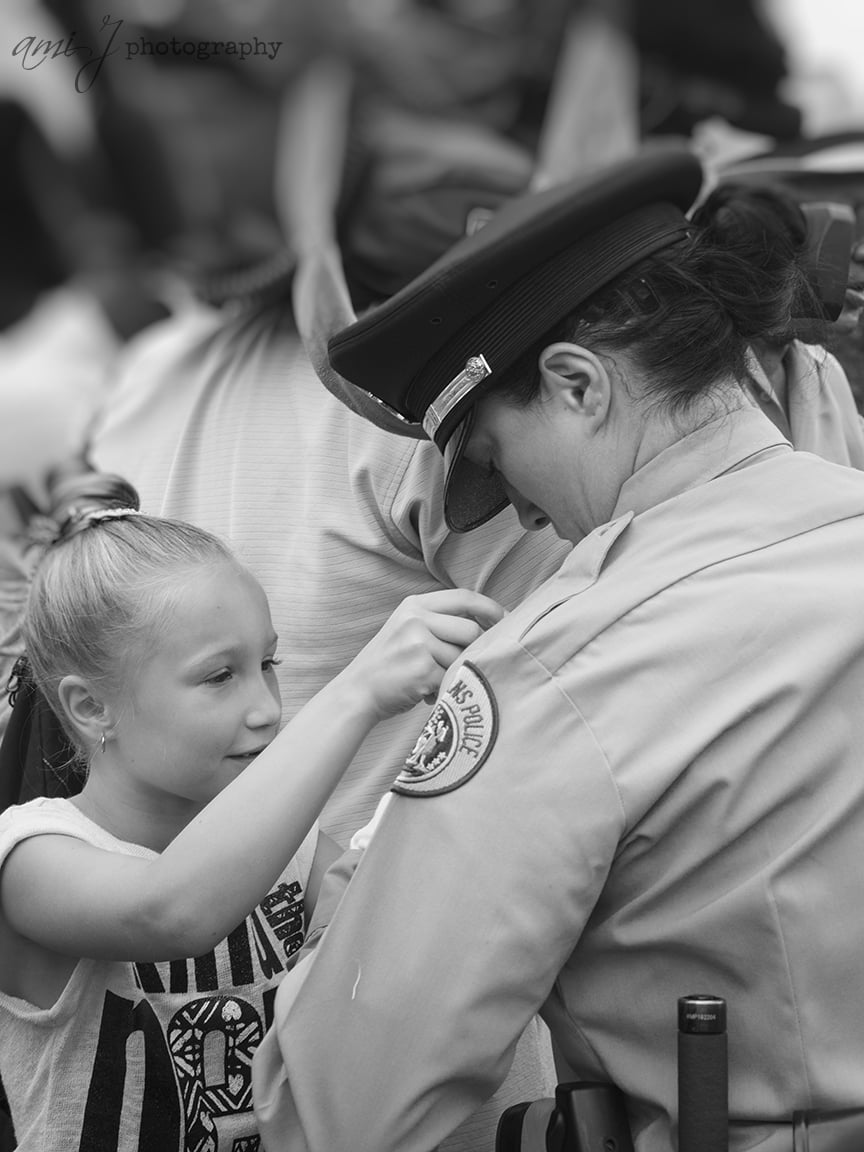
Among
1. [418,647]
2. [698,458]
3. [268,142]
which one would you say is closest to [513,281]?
[698,458]

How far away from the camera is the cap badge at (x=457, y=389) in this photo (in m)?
1.55

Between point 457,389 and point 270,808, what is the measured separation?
51cm

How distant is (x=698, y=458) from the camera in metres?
1.46

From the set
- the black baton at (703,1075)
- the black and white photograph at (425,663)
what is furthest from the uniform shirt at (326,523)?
the black baton at (703,1075)

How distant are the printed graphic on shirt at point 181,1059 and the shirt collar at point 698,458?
826 mm

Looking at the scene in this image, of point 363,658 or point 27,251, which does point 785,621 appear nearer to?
point 363,658

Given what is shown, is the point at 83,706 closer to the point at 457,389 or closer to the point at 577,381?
the point at 457,389

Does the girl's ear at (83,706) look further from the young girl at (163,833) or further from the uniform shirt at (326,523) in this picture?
the uniform shirt at (326,523)

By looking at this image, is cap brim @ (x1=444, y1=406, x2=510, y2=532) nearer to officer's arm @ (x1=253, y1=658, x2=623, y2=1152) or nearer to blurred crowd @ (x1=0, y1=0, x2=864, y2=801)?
officer's arm @ (x1=253, y1=658, x2=623, y2=1152)

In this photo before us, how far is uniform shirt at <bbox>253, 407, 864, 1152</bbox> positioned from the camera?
1.27m

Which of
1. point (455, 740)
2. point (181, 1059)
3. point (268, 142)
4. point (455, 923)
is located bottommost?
point (181, 1059)

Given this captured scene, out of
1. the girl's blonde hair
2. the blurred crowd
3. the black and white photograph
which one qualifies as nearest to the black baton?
the black and white photograph

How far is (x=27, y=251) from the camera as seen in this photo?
283cm

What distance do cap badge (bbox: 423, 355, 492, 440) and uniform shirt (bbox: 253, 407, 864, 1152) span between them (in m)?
0.32
